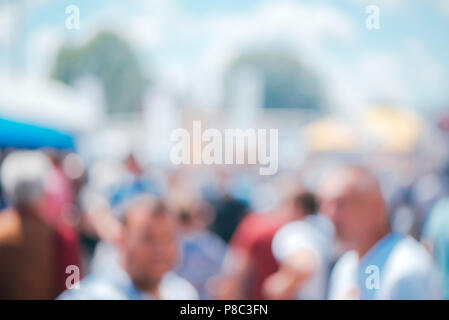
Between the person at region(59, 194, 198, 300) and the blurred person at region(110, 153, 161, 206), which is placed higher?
the blurred person at region(110, 153, 161, 206)

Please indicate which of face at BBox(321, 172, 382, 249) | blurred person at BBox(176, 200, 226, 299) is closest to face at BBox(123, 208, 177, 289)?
blurred person at BBox(176, 200, 226, 299)

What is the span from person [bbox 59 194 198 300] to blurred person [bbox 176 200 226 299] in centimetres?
27

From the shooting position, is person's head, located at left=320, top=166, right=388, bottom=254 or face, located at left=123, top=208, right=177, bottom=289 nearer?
face, located at left=123, top=208, right=177, bottom=289

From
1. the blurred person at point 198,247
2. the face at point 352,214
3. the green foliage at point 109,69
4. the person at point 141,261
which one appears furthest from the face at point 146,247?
the face at point 352,214

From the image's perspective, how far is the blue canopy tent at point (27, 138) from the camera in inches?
122

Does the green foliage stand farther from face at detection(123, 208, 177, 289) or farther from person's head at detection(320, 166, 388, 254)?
person's head at detection(320, 166, 388, 254)

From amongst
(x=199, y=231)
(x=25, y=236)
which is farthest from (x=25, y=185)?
(x=199, y=231)

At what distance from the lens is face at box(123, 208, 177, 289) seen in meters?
2.43

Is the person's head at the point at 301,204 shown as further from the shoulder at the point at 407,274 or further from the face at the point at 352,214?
the shoulder at the point at 407,274

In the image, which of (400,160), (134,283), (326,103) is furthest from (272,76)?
(134,283)

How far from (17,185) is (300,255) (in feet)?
4.63

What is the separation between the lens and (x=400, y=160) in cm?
299

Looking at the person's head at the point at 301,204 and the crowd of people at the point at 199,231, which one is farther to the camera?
the person's head at the point at 301,204

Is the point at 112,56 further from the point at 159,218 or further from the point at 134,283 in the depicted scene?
the point at 134,283
